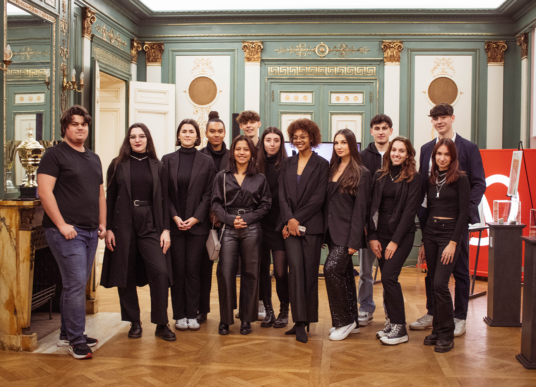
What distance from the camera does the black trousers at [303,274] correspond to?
3.42 m

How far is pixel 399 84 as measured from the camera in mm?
7055

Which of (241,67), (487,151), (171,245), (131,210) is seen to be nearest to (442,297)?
(171,245)

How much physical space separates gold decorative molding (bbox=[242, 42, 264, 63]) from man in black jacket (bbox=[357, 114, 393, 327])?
364 cm

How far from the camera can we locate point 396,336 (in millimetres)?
3408

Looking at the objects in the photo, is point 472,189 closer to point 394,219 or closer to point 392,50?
point 394,219

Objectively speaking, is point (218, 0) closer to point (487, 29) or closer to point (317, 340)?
point (487, 29)

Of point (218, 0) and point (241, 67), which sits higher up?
point (218, 0)

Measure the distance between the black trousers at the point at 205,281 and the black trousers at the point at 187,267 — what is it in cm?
6

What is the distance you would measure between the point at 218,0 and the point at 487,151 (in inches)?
162

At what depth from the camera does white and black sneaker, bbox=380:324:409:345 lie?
11.1ft

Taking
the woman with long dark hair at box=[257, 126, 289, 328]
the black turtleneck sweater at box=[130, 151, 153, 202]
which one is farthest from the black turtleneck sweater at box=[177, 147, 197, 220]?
the woman with long dark hair at box=[257, 126, 289, 328]

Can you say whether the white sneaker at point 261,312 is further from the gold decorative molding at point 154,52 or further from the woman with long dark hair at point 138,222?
the gold decorative molding at point 154,52

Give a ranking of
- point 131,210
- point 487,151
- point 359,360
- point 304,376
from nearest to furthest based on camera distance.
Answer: point 304,376
point 359,360
point 131,210
point 487,151

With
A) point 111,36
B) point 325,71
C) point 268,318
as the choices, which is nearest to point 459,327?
point 268,318
